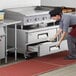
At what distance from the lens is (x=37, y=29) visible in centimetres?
536

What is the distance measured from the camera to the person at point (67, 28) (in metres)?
5.00

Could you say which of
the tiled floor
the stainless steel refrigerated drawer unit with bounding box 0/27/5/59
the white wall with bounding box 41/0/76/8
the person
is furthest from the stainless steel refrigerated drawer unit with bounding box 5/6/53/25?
the tiled floor

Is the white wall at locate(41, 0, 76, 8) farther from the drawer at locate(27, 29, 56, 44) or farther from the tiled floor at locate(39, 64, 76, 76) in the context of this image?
the tiled floor at locate(39, 64, 76, 76)

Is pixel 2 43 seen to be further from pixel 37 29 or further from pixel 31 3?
pixel 31 3

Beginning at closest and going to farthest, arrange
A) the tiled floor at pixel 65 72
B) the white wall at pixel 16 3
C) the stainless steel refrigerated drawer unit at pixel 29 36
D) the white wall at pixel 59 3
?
the tiled floor at pixel 65 72, the stainless steel refrigerated drawer unit at pixel 29 36, the white wall at pixel 16 3, the white wall at pixel 59 3

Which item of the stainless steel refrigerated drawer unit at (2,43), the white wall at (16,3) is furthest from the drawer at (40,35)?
the white wall at (16,3)

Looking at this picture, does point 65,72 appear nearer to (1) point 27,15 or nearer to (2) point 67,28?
(2) point 67,28

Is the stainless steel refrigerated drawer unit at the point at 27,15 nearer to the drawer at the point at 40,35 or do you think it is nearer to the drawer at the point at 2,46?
the drawer at the point at 40,35

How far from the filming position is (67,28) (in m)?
5.01

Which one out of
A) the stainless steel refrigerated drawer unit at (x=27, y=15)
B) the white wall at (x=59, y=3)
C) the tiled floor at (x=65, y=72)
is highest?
the white wall at (x=59, y=3)

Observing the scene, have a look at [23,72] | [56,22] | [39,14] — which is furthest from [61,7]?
[23,72]

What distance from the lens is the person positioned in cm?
500

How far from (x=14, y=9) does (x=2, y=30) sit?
0.82 m

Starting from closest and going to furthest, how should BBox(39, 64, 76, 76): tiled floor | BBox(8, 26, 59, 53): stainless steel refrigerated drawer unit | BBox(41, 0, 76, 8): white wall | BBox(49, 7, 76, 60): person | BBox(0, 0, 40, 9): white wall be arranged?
BBox(39, 64, 76, 76): tiled floor < BBox(49, 7, 76, 60): person < BBox(8, 26, 59, 53): stainless steel refrigerated drawer unit < BBox(0, 0, 40, 9): white wall < BBox(41, 0, 76, 8): white wall
